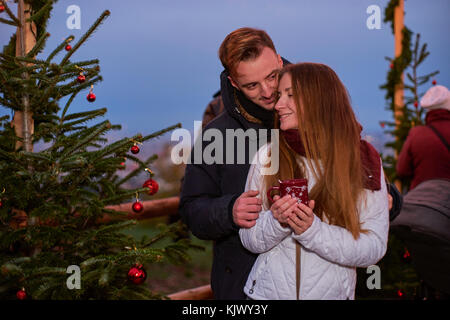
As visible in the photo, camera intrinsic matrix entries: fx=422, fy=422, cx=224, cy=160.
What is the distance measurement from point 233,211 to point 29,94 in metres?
1.29

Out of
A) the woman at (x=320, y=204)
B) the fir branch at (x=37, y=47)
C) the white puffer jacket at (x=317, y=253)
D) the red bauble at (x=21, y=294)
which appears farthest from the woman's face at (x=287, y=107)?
the red bauble at (x=21, y=294)

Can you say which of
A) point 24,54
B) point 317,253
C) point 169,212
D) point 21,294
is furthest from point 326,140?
point 169,212

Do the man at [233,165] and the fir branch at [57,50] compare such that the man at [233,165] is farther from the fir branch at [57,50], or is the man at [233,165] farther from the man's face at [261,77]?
the fir branch at [57,50]

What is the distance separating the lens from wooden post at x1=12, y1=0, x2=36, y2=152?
7.47 feet

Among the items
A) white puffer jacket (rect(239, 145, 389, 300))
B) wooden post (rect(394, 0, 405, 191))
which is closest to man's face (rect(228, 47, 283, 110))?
white puffer jacket (rect(239, 145, 389, 300))

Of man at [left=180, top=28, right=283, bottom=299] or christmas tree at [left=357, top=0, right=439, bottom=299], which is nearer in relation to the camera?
man at [left=180, top=28, right=283, bottom=299]

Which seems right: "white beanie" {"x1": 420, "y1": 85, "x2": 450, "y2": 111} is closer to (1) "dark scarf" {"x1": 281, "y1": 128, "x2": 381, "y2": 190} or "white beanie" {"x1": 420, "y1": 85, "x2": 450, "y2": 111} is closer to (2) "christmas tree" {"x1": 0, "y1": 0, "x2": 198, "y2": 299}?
(1) "dark scarf" {"x1": 281, "y1": 128, "x2": 381, "y2": 190}

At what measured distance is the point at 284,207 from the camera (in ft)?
5.33

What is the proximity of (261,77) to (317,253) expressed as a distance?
96 cm

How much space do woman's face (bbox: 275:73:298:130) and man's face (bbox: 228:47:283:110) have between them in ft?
1.07

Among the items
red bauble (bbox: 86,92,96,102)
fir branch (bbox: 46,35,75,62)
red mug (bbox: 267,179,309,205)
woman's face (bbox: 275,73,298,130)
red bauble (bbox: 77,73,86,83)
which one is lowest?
red mug (bbox: 267,179,309,205)

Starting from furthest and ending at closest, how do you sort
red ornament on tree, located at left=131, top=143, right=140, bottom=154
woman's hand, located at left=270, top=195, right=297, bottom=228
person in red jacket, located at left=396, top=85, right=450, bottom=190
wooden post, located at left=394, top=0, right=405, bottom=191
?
wooden post, located at left=394, top=0, right=405, bottom=191
person in red jacket, located at left=396, top=85, right=450, bottom=190
red ornament on tree, located at left=131, top=143, right=140, bottom=154
woman's hand, located at left=270, top=195, right=297, bottom=228

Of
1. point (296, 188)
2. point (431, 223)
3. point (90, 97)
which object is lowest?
point (431, 223)

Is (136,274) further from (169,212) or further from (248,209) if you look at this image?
(169,212)
